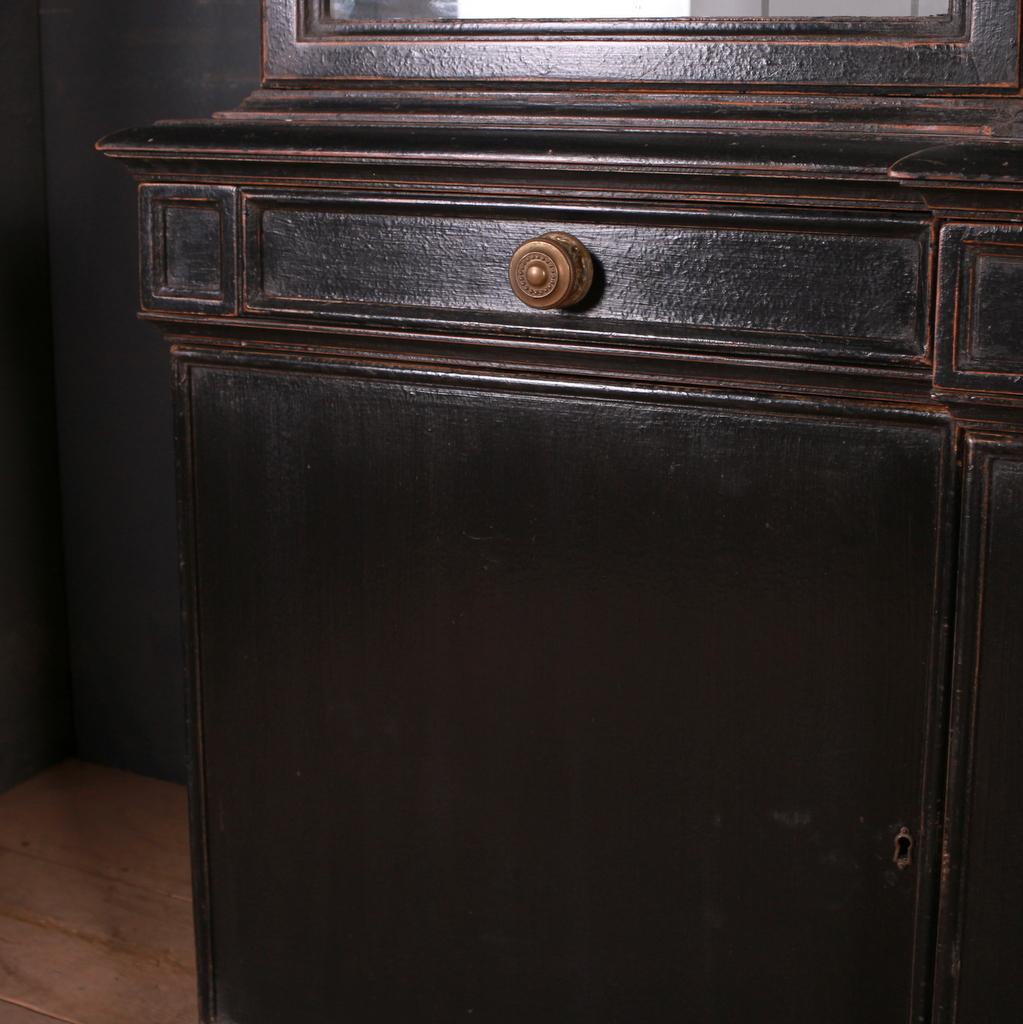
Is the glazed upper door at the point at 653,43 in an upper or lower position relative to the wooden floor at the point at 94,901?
upper

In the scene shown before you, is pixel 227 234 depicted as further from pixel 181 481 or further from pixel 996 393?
pixel 996 393

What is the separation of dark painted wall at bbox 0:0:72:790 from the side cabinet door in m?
1.75

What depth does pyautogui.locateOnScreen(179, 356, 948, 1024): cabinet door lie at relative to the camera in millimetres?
1303

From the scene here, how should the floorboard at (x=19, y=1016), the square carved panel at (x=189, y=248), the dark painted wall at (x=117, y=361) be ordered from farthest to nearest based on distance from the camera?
1. the dark painted wall at (x=117, y=361)
2. the floorboard at (x=19, y=1016)
3. the square carved panel at (x=189, y=248)

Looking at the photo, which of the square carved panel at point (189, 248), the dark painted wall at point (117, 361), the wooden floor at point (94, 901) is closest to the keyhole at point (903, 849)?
the square carved panel at point (189, 248)

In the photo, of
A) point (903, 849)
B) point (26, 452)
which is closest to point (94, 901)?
point (26, 452)

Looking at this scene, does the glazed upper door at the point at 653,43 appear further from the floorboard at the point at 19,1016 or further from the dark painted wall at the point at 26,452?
the floorboard at the point at 19,1016

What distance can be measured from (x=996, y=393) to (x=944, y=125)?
252 mm

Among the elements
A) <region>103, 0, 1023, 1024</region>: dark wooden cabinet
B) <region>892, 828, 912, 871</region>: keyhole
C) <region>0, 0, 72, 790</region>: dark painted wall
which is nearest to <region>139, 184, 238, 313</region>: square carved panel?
<region>103, 0, 1023, 1024</region>: dark wooden cabinet

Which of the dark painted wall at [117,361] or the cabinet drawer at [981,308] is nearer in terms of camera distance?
the cabinet drawer at [981,308]

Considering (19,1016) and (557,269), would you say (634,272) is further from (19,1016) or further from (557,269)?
(19,1016)

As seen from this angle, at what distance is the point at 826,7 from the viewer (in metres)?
1.29

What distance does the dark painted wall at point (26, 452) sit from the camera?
2383 mm

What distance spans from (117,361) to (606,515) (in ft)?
4.32
